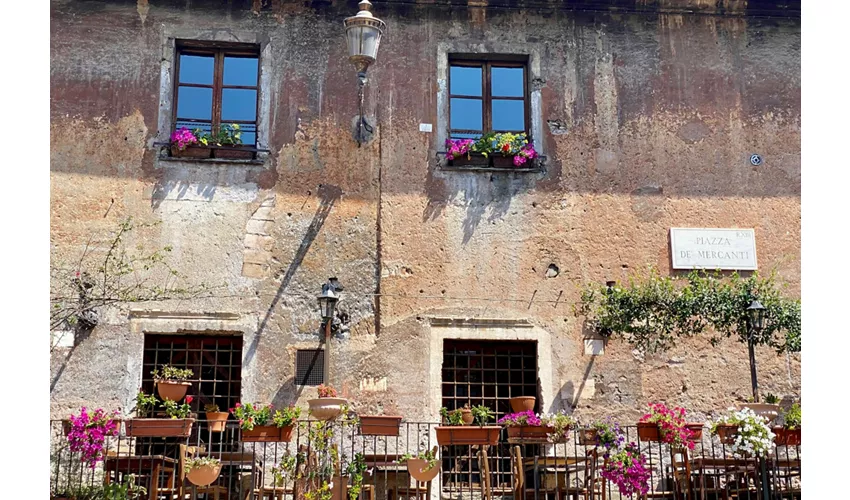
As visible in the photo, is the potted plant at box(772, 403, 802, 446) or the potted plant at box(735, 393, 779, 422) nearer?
the potted plant at box(772, 403, 802, 446)

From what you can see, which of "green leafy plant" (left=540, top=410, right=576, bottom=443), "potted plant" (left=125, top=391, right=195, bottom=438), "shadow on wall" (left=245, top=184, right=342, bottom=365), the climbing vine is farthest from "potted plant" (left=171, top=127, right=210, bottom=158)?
"green leafy plant" (left=540, top=410, right=576, bottom=443)

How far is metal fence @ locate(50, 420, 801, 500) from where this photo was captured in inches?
310

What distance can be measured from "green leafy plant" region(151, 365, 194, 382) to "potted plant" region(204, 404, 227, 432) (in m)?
0.35

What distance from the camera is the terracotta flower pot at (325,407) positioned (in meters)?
8.20

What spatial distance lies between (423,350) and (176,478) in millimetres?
2475

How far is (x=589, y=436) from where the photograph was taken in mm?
8188

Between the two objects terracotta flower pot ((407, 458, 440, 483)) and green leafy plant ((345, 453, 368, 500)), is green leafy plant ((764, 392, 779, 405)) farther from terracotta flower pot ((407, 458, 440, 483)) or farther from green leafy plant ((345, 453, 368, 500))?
green leafy plant ((345, 453, 368, 500))

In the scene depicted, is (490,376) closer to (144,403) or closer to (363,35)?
(144,403)

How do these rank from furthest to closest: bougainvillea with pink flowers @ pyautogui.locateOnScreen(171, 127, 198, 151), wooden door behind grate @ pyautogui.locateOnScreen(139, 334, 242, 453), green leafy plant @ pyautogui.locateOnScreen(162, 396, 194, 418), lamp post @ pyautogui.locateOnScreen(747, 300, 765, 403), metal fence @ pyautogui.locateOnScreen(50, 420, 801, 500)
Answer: bougainvillea with pink flowers @ pyautogui.locateOnScreen(171, 127, 198, 151) < wooden door behind grate @ pyautogui.locateOnScreen(139, 334, 242, 453) < lamp post @ pyautogui.locateOnScreen(747, 300, 765, 403) < green leafy plant @ pyautogui.locateOnScreen(162, 396, 194, 418) < metal fence @ pyautogui.locateOnScreen(50, 420, 801, 500)

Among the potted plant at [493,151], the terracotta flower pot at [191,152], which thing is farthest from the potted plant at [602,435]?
the terracotta flower pot at [191,152]

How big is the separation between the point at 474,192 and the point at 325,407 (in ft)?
8.72

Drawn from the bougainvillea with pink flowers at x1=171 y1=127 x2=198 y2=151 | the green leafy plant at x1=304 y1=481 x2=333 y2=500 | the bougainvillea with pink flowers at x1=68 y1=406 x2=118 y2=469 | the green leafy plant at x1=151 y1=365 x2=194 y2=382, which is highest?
the bougainvillea with pink flowers at x1=171 y1=127 x2=198 y2=151

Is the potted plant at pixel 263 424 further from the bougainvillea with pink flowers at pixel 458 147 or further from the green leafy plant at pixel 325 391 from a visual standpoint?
the bougainvillea with pink flowers at pixel 458 147

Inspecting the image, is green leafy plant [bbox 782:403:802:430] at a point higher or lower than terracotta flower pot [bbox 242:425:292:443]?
higher
